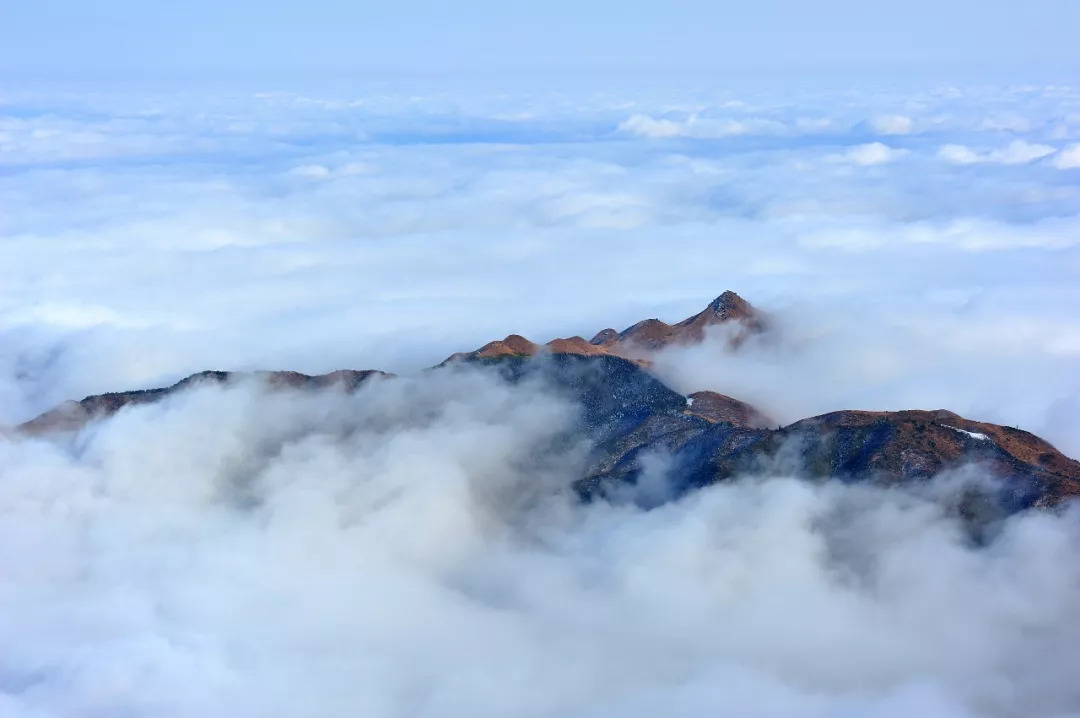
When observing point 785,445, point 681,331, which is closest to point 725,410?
point 785,445

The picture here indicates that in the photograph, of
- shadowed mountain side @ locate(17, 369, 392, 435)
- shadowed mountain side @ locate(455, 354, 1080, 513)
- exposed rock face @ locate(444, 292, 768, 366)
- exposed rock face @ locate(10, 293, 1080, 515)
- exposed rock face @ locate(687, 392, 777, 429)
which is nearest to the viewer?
shadowed mountain side @ locate(455, 354, 1080, 513)

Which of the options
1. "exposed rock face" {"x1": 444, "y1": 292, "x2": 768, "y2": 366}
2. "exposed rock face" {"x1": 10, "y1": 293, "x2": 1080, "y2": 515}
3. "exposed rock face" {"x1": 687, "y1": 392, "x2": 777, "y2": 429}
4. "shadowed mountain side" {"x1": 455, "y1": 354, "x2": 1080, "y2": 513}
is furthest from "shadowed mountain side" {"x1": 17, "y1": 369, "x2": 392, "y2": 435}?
"exposed rock face" {"x1": 687, "y1": 392, "x2": 777, "y2": 429}

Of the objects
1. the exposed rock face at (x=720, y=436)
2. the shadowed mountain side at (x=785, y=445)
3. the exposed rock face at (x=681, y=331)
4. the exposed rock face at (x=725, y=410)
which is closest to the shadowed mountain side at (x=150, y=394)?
the exposed rock face at (x=720, y=436)

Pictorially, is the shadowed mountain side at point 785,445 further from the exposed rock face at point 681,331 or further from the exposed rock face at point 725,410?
the exposed rock face at point 681,331

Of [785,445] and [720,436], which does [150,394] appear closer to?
[720,436]

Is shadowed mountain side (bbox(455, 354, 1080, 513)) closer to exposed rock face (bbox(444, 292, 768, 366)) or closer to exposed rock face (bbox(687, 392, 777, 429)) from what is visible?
exposed rock face (bbox(687, 392, 777, 429))
